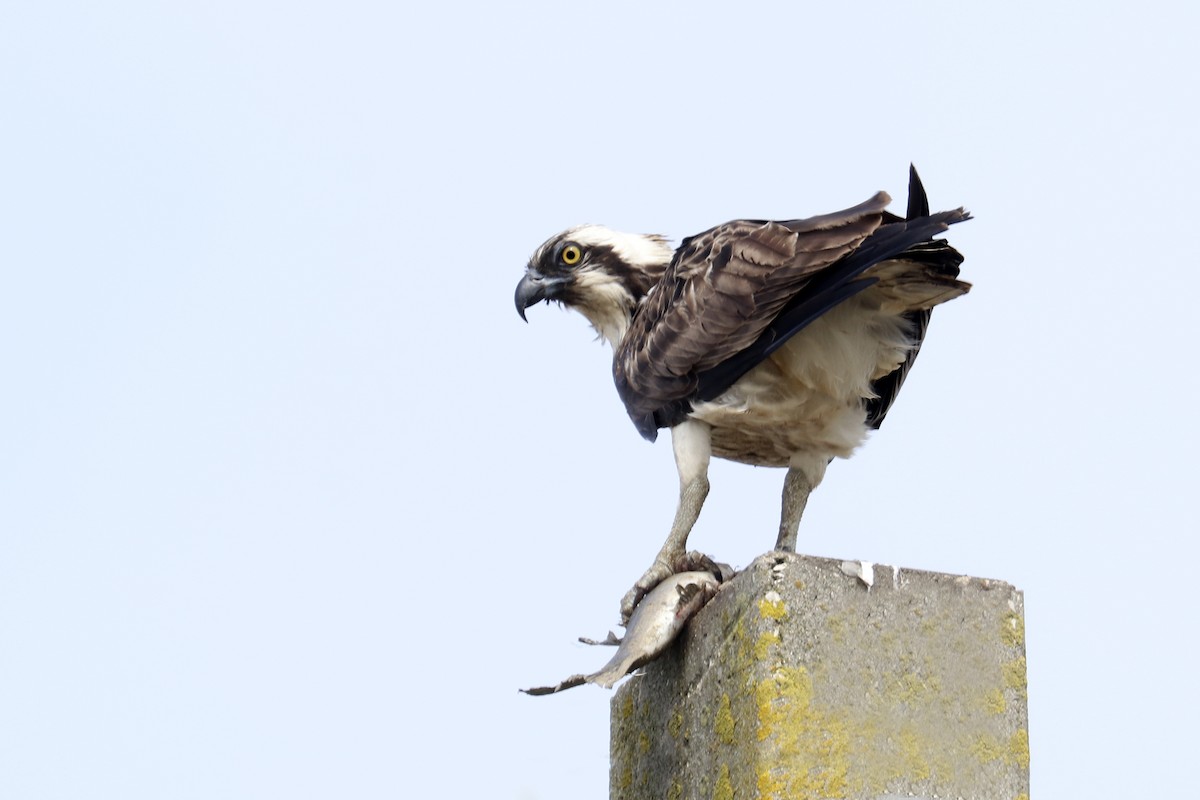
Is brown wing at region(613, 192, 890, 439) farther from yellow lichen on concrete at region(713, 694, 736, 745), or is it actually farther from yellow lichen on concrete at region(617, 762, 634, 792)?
yellow lichen on concrete at region(713, 694, 736, 745)

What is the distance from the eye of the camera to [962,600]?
4.27 meters

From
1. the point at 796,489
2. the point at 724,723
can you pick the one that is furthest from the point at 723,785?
the point at 796,489

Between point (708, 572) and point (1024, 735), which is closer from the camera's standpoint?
point (1024, 735)

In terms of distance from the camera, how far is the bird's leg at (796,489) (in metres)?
6.46

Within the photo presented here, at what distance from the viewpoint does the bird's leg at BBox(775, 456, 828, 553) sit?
21.2ft

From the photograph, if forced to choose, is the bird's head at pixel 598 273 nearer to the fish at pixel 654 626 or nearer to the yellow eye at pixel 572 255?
the yellow eye at pixel 572 255

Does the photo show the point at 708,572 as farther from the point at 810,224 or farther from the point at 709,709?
the point at 810,224

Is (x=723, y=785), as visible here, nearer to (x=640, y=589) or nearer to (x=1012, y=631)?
(x=1012, y=631)

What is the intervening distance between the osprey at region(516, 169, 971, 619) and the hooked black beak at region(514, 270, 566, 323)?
1.79 feet

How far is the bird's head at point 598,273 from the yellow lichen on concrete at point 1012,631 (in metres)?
3.04

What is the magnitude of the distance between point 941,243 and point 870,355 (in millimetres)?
702

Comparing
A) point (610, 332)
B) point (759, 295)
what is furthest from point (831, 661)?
point (610, 332)

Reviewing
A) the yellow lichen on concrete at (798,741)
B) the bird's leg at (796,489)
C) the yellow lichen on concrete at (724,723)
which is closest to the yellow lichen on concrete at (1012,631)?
the yellow lichen on concrete at (798,741)

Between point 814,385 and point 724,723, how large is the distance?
7.27 feet
